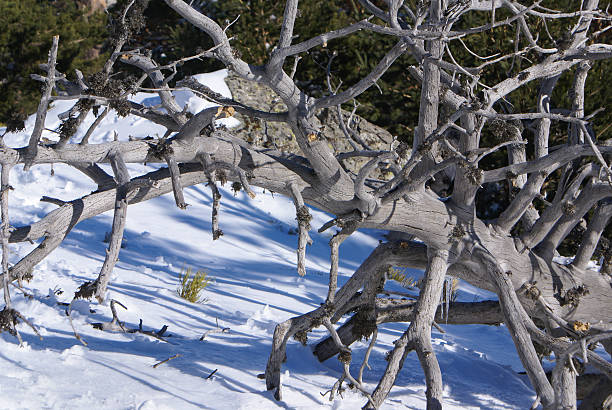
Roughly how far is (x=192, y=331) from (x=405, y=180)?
2062mm

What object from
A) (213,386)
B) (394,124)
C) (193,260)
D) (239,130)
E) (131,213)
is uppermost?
(394,124)

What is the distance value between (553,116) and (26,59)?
12442 mm

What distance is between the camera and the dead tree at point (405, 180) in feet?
9.14

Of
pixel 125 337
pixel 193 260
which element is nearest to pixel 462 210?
pixel 125 337

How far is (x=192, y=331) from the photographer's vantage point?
443 cm

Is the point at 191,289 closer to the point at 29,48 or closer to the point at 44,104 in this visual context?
the point at 44,104

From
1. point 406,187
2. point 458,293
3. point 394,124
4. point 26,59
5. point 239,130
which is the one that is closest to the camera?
point 406,187

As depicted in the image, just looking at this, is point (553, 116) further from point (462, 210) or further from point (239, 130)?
point (239, 130)

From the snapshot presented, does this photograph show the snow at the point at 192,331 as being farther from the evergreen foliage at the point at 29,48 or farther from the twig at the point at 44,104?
the evergreen foliage at the point at 29,48

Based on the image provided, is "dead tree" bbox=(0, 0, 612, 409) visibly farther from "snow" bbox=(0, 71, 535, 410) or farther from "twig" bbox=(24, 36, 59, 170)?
"snow" bbox=(0, 71, 535, 410)

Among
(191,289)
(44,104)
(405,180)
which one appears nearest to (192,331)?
(191,289)

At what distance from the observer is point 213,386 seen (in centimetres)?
346

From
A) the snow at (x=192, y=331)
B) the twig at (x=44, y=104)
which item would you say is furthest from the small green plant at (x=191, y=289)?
the twig at (x=44, y=104)

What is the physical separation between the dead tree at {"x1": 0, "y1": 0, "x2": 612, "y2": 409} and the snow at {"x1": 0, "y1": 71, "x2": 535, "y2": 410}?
44 centimetres
